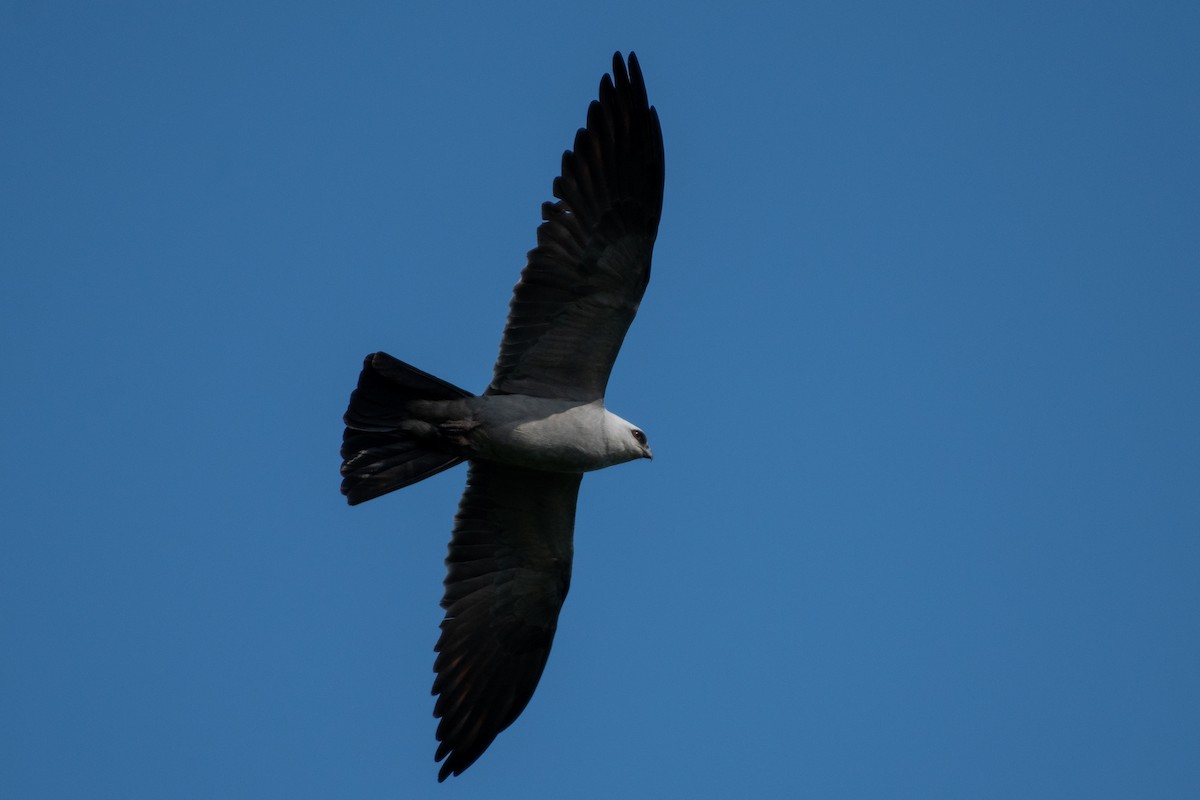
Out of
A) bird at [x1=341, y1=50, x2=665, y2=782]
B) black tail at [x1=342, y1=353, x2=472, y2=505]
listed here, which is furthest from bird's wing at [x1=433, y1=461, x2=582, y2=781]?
black tail at [x1=342, y1=353, x2=472, y2=505]

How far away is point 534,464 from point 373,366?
1375 millimetres

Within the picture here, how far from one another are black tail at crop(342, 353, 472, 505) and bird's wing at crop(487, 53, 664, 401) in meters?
0.79

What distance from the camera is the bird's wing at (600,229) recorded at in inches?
403

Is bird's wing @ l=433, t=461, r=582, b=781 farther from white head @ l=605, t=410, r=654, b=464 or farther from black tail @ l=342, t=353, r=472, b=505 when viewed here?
black tail @ l=342, t=353, r=472, b=505

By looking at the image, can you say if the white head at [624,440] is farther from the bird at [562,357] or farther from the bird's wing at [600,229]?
the bird's wing at [600,229]

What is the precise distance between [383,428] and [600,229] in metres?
2.06

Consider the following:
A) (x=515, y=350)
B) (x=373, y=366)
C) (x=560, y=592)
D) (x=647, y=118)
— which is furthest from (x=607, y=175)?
(x=560, y=592)

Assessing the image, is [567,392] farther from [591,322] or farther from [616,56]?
[616,56]

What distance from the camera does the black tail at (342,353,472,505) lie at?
10.2 m

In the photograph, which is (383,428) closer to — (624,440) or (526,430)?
(526,430)

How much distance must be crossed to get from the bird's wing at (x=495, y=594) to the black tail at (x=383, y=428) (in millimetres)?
951

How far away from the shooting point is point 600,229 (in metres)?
10.2

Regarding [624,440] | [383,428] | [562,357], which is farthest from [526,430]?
[383,428]

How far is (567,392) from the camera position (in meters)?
10.6
